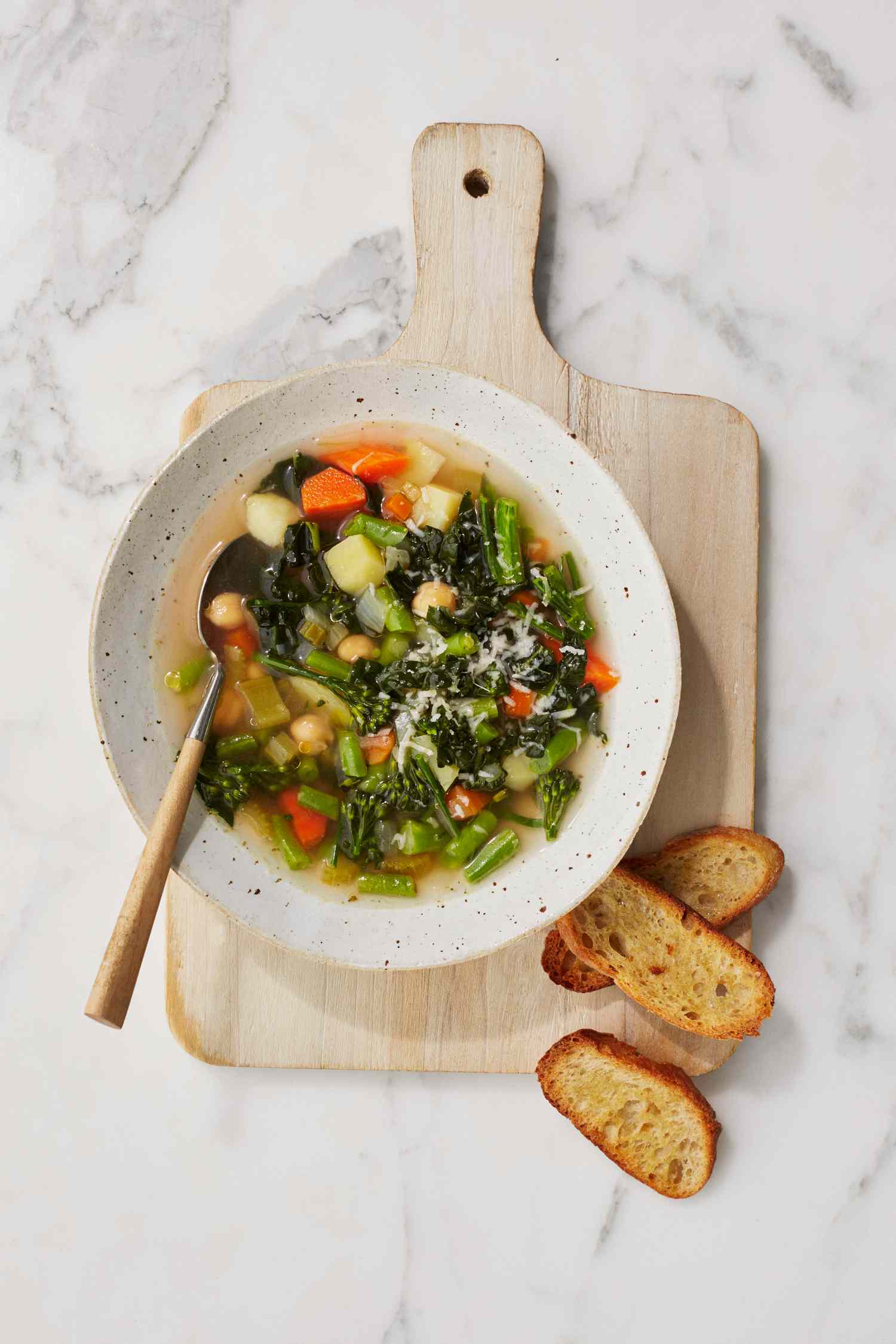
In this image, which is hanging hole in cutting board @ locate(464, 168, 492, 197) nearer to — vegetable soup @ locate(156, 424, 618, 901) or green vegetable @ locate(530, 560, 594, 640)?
vegetable soup @ locate(156, 424, 618, 901)

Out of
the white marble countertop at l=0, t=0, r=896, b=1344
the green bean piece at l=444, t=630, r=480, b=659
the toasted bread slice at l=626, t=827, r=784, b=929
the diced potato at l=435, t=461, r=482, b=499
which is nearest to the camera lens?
the green bean piece at l=444, t=630, r=480, b=659

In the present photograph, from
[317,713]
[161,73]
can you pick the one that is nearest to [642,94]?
[161,73]

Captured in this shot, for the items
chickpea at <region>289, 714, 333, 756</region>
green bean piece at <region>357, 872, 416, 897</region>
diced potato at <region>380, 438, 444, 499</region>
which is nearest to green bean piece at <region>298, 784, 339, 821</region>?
chickpea at <region>289, 714, 333, 756</region>

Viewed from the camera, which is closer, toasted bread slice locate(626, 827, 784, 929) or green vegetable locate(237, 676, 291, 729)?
green vegetable locate(237, 676, 291, 729)

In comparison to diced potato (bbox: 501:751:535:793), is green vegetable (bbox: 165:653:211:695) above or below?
above

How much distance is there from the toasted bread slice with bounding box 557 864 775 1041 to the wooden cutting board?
166 millimetres

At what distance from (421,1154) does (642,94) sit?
3.87m

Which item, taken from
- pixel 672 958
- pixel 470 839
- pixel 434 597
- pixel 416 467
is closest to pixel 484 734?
pixel 470 839

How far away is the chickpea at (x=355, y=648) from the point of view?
3.39 meters

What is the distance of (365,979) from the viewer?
363 cm

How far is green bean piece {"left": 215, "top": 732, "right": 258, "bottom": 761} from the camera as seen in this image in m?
3.36

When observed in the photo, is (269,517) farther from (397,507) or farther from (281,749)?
(281,749)

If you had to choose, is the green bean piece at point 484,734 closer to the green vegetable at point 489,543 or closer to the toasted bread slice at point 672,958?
the green vegetable at point 489,543

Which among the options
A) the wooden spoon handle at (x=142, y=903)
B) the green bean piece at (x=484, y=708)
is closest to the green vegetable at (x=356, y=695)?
the green bean piece at (x=484, y=708)
